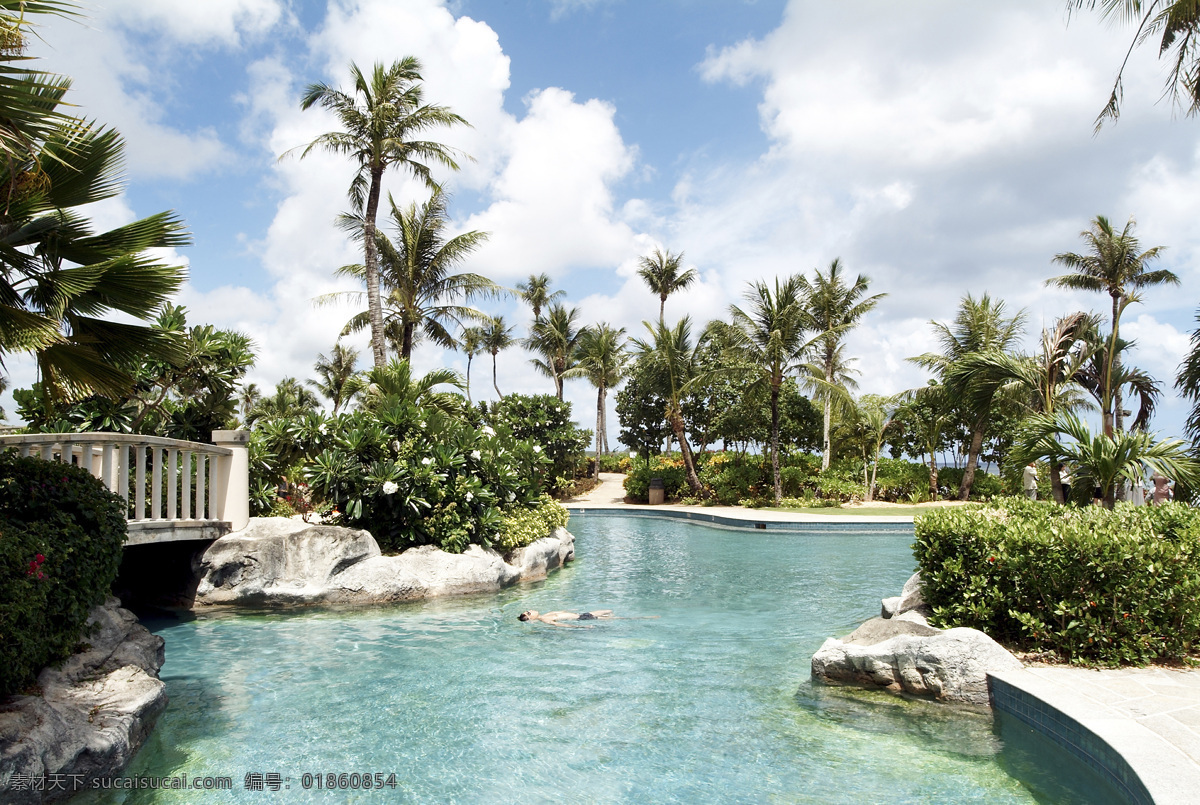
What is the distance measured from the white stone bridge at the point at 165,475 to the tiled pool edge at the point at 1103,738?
342 inches

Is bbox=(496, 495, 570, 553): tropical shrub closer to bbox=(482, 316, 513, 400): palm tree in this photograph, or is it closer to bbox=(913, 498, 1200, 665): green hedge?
bbox=(913, 498, 1200, 665): green hedge

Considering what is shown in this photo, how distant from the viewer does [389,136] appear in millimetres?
16734

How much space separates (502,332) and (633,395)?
1485cm

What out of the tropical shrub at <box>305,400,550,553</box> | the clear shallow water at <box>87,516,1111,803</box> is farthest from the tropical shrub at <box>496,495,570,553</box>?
the clear shallow water at <box>87,516,1111,803</box>

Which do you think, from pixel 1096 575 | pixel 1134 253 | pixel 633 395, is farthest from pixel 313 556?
pixel 1134 253

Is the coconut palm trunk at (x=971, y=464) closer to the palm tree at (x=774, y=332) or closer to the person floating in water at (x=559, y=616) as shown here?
the palm tree at (x=774, y=332)

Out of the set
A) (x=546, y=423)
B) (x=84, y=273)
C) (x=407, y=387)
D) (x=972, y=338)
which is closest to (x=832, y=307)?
(x=972, y=338)

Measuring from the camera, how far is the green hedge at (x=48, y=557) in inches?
166

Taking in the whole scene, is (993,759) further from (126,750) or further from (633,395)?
(633,395)

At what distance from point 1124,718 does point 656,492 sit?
25461 mm

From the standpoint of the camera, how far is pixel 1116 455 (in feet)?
26.0

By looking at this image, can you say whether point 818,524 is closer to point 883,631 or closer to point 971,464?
point 971,464

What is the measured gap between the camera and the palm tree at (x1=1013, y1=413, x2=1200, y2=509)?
7852mm

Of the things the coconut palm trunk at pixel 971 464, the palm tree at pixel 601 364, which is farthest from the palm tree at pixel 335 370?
the coconut palm trunk at pixel 971 464
